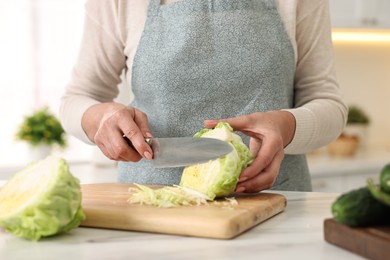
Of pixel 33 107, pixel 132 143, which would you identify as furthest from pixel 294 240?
pixel 33 107

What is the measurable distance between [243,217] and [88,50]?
0.86 m

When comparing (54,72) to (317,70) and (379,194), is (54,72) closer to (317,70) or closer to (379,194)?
(317,70)

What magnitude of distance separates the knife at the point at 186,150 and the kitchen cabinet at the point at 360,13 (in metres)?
2.32

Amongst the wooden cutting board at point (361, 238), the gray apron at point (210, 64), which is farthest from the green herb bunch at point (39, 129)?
the wooden cutting board at point (361, 238)

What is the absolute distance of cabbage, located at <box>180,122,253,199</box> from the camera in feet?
4.15

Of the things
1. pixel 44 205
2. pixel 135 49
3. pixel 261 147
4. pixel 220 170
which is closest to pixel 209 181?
pixel 220 170

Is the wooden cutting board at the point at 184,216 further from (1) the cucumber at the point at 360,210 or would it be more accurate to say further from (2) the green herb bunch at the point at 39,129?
(2) the green herb bunch at the point at 39,129

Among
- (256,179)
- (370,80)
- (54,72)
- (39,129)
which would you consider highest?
(256,179)

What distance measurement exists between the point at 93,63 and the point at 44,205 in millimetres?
844

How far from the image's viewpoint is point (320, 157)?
3.46 meters

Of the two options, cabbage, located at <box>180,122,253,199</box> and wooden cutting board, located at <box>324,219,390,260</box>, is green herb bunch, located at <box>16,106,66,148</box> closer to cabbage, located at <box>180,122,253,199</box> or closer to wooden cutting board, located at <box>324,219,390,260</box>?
cabbage, located at <box>180,122,253,199</box>

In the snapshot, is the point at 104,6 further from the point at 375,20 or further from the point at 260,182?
the point at 375,20

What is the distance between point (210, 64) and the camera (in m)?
1.64

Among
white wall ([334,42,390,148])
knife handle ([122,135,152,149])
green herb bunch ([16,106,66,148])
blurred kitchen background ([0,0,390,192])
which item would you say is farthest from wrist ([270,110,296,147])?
white wall ([334,42,390,148])
